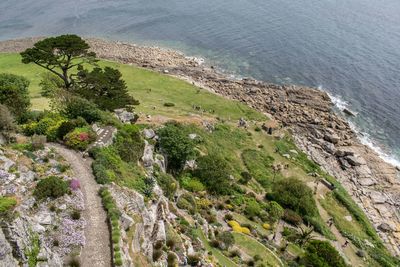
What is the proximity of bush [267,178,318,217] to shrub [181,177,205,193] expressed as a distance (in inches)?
540

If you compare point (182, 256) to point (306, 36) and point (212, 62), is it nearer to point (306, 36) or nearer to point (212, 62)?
point (212, 62)

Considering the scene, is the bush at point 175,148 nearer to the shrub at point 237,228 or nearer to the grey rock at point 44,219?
the shrub at point 237,228

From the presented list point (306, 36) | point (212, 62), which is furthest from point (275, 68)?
point (306, 36)

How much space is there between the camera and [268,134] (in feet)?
282

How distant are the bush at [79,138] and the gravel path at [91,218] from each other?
35.9 inches

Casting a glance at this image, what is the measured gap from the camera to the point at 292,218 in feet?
200

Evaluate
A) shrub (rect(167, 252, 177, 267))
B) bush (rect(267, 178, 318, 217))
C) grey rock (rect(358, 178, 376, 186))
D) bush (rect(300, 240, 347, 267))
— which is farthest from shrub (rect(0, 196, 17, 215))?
grey rock (rect(358, 178, 376, 186))

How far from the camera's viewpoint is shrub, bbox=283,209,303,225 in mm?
60750

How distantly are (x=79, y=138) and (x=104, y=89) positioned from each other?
24.7m

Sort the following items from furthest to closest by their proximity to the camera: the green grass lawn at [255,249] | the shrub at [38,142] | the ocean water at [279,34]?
the ocean water at [279,34] → the green grass lawn at [255,249] → the shrub at [38,142]

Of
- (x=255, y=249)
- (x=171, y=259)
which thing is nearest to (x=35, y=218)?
(x=171, y=259)

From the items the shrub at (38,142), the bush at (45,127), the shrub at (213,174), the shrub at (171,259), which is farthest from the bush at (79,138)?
the shrub at (213,174)

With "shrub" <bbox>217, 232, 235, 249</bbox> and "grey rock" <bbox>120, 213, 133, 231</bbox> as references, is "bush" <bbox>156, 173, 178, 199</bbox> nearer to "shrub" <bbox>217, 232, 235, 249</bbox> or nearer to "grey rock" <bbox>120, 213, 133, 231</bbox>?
"shrub" <bbox>217, 232, 235, 249</bbox>

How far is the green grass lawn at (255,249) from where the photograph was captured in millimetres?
46750
